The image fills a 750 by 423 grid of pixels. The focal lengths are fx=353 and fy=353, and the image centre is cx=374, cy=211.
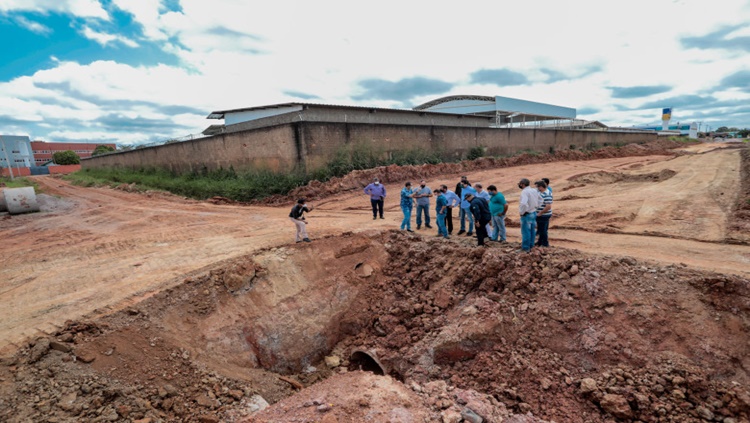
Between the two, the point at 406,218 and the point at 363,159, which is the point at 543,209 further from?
the point at 363,159

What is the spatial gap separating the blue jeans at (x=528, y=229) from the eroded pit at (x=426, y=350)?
0.42m

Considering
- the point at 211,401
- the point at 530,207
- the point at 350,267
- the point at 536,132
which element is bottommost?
the point at 211,401

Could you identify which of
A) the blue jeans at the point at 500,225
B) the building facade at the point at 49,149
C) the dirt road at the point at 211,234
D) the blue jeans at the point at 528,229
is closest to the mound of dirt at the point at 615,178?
the dirt road at the point at 211,234

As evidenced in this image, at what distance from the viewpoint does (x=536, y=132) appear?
31047 millimetres

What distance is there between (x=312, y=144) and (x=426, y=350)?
1369cm

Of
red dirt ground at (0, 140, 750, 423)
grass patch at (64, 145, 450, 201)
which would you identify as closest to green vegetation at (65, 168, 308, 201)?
grass patch at (64, 145, 450, 201)

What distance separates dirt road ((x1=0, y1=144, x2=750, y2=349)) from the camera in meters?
6.73

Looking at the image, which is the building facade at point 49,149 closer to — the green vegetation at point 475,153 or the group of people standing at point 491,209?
the green vegetation at point 475,153

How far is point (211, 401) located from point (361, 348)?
2842mm

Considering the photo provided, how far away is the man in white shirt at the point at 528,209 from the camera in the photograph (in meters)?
7.07

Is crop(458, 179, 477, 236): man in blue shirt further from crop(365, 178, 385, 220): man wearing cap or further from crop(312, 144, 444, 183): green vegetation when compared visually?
crop(312, 144, 444, 183): green vegetation

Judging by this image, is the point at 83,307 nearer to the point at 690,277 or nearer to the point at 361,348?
the point at 361,348

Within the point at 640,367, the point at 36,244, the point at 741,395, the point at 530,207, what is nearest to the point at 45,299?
the point at 36,244

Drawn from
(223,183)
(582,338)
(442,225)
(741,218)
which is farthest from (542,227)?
(223,183)
